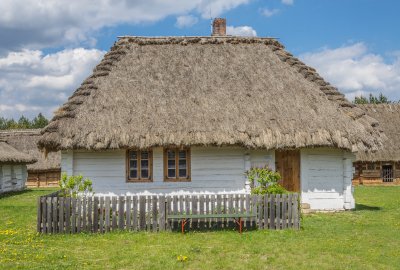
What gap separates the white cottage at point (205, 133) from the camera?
51.2ft

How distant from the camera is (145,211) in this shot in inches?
492

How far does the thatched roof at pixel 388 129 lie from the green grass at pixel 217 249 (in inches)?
841

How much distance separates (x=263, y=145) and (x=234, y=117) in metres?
1.60

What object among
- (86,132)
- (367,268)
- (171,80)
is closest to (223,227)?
(367,268)

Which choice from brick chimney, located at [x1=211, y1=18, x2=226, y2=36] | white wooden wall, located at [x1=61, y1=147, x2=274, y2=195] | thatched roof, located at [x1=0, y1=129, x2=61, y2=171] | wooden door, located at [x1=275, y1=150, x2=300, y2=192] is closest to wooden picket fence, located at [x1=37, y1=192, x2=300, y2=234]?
white wooden wall, located at [x1=61, y1=147, x2=274, y2=195]

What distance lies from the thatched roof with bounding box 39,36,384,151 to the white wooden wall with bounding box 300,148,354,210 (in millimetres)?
1070

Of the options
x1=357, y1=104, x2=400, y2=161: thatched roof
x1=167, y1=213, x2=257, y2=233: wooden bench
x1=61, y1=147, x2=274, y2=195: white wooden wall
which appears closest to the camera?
x1=167, y1=213, x2=257, y2=233: wooden bench

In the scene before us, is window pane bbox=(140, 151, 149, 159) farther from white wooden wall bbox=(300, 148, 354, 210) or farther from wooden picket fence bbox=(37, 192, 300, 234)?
white wooden wall bbox=(300, 148, 354, 210)

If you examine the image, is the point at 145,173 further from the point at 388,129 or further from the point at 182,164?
the point at 388,129

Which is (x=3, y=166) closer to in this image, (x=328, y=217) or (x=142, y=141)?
(x=142, y=141)

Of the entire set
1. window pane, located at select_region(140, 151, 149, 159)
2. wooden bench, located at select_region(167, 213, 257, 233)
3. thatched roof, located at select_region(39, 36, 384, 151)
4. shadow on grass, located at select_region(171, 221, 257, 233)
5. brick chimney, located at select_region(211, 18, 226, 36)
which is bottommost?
shadow on grass, located at select_region(171, 221, 257, 233)

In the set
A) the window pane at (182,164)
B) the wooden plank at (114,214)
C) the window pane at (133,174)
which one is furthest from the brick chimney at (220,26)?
the wooden plank at (114,214)

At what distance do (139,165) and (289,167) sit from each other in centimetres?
569

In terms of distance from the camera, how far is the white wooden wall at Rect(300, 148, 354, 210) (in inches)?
659
